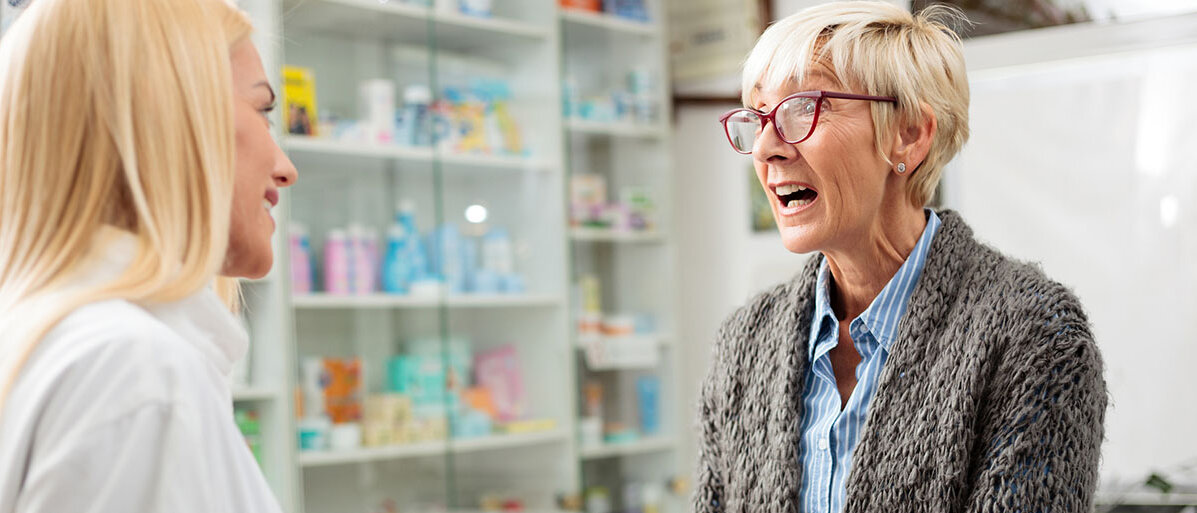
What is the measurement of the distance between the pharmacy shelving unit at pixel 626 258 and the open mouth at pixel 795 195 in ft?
8.67

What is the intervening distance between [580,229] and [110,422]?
336 centimetres

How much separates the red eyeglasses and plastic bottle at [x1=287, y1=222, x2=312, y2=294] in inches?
85.3

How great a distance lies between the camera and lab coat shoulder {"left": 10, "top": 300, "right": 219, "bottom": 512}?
78 centimetres

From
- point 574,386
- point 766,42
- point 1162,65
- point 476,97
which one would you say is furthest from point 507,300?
point 766,42

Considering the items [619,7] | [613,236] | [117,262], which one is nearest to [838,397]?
[117,262]

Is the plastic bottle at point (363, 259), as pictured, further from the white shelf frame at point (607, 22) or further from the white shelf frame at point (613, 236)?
the white shelf frame at point (607, 22)

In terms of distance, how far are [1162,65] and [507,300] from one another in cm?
222

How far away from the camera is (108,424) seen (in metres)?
0.79

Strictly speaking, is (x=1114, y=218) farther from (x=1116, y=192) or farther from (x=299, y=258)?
(x=299, y=258)

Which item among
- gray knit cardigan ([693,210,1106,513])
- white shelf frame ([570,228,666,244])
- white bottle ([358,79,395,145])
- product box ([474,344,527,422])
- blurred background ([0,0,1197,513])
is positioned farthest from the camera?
white shelf frame ([570,228,666,244])

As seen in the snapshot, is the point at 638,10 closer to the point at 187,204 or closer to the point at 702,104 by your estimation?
Answer: the point at 702,104

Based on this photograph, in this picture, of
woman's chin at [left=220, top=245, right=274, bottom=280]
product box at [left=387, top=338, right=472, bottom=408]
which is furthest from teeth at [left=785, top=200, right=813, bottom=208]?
product box at [left=387, top=338, right=472, bottom=408]

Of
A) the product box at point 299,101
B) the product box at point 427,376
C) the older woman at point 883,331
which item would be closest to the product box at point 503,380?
the product box at point 427,376

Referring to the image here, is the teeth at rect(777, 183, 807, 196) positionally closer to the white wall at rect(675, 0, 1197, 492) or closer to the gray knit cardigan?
the gray knit cardigan
